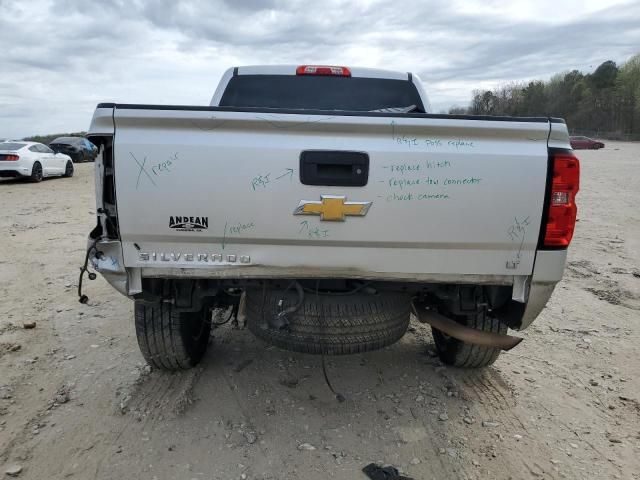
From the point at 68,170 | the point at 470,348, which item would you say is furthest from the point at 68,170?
the point at 470,348

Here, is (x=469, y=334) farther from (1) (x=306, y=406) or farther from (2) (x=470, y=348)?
(1) (x=306, y=406)

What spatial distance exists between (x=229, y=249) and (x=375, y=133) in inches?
38.7

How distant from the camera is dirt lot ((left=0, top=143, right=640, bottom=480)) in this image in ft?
9.27

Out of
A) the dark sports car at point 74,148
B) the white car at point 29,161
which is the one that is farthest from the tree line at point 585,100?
the white car at point 29,161

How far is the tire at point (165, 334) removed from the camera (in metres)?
3.40

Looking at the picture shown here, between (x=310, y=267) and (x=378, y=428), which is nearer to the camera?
(x=310, y=267)

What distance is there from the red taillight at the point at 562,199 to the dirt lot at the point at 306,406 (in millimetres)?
1275

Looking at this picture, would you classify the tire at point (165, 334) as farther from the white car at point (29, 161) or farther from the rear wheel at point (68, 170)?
the rear wheel at point (68, 170)

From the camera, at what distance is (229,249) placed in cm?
272

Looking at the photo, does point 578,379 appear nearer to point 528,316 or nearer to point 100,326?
point 528,316

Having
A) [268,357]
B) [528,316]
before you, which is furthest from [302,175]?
[268,357]

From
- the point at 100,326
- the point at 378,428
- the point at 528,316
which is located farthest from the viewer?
the point at 100,326

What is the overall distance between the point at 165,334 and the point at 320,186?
1615mm

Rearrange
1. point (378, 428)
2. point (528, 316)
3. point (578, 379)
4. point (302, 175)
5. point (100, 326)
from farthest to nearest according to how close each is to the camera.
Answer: point (100, 326), point (578, 379), point (378, 428), point (528, 316), point (302, 175)
